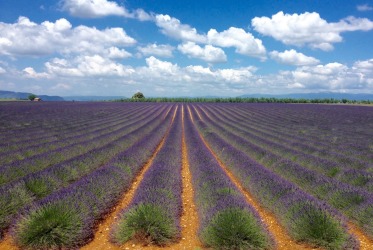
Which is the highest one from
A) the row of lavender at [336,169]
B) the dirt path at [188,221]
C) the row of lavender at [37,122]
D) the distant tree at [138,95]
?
the distant tree at [138,95]

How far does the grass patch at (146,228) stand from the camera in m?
4.54

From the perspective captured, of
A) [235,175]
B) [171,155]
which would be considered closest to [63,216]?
[235,175]

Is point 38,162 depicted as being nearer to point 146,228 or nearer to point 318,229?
point 146,228

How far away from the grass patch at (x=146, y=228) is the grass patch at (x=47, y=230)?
2.05 ft

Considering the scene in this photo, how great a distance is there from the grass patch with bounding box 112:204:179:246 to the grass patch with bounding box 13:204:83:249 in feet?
2.05

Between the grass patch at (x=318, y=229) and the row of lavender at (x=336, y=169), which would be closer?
the grass patch at (x=318, y=229)

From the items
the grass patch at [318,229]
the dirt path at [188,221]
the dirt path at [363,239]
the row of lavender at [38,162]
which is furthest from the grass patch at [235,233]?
the row of lavender at [38,162]

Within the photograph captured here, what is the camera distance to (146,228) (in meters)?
4.62

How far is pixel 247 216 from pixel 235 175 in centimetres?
431

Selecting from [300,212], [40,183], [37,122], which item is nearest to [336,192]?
[300,212]

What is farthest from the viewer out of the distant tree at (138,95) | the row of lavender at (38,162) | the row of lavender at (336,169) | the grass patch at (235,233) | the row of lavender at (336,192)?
the distant tree at (138,95)

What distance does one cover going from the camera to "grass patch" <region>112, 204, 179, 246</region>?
454 centimetres

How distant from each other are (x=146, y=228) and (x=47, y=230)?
1.38 m

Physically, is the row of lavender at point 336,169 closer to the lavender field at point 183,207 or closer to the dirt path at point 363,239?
the lavender field at point 183,207
